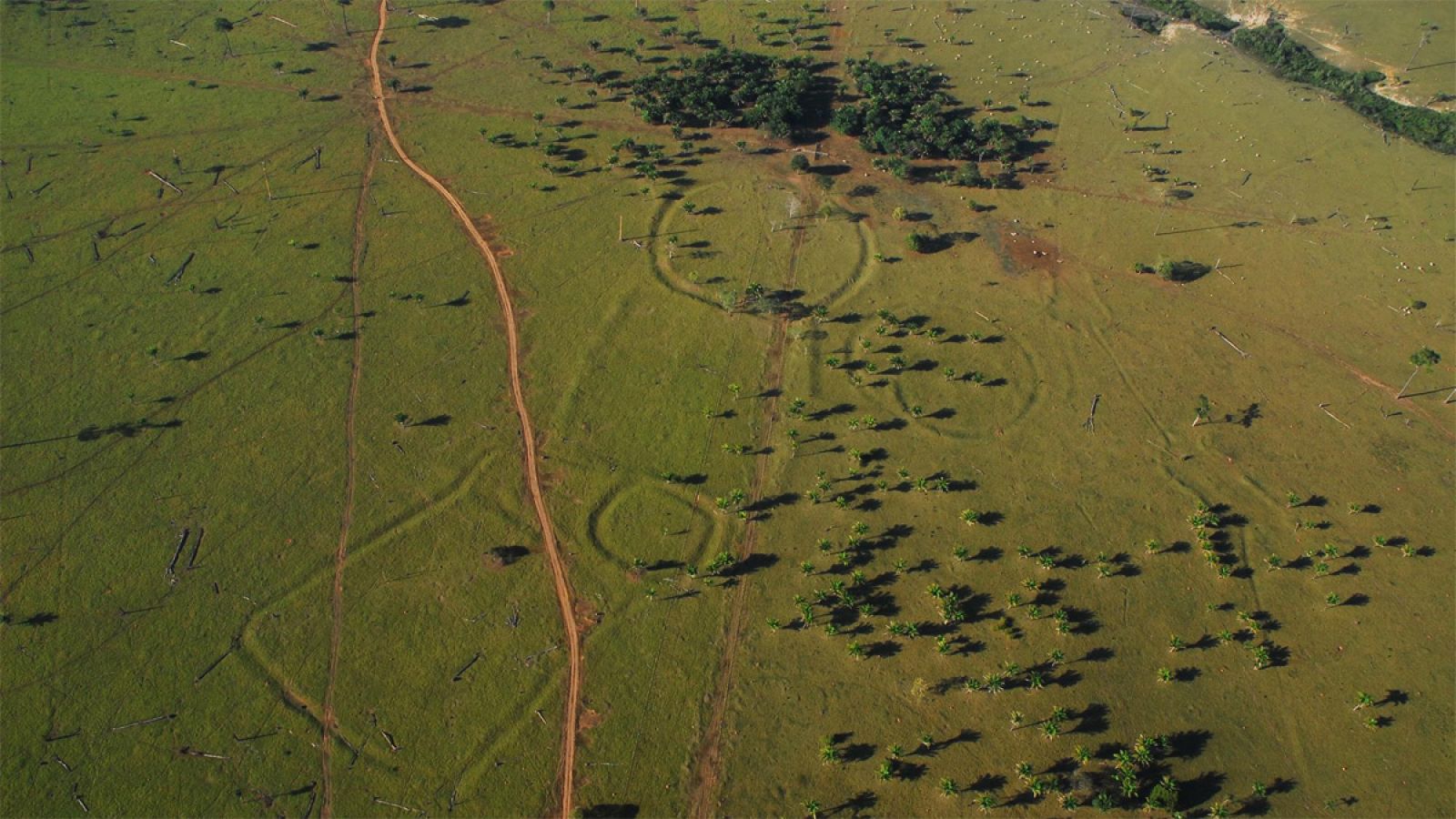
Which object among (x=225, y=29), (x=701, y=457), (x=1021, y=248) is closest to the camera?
(x=701, y=457)

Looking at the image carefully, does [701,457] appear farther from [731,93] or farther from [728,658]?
[731,93]

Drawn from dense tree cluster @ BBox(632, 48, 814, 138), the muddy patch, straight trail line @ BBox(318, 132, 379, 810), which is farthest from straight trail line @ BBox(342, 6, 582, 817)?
the muddy patch

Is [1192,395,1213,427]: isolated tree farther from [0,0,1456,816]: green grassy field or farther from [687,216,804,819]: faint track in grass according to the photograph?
[687,216,804,819]: faint track in grass

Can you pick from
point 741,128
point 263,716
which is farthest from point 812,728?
point 741,128

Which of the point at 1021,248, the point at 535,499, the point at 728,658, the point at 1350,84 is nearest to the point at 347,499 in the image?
the point at 535,499

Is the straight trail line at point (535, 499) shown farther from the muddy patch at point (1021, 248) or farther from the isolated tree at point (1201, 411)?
the isolated tree at point (1201, 411)

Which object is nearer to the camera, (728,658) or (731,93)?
(728,658)

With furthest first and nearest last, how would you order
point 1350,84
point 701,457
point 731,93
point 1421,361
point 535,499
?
1. point 1350,84
2. point 731,93
3. point 1421,361
4. point 701,457
5. point 535,499
